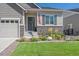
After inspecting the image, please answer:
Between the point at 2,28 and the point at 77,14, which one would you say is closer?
the point at 2,28

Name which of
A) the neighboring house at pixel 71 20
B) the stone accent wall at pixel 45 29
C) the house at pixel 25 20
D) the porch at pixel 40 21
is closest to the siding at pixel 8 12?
the house at pixel 25 20

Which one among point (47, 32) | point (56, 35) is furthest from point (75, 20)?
point (56, 35)

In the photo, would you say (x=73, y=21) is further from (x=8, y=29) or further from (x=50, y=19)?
(x=8, y=29)

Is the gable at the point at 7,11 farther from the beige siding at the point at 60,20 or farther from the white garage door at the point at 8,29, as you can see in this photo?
the beige siding at the point at 60,20

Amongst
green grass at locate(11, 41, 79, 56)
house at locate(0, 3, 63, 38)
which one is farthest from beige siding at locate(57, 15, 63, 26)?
green grass at locate(11, 41, 79, 56)

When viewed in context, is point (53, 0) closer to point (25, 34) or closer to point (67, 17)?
point (25, 34)

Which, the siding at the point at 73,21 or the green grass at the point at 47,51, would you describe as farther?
the siding at the point at 73,21

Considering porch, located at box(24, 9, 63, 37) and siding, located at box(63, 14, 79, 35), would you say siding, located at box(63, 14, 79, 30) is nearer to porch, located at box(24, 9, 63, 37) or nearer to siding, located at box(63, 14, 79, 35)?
siding, located at box(63, 14, 79, 35)

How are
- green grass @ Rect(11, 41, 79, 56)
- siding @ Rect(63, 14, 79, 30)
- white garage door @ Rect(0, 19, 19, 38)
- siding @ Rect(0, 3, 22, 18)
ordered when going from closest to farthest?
green grass @ Rect(11, 41, 79, 56) < white garage door @ Rect(0, 19, 19, 38) < siding @ Rect(0, 3, 22, 18) < siding @ Rect(63, 14, 79, 30)

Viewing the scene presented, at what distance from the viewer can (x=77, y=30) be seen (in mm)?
39906

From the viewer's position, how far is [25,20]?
116 ft

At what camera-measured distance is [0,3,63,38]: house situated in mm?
31531

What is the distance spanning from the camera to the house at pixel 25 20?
103ft

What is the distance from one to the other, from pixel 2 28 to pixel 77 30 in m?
13.0
